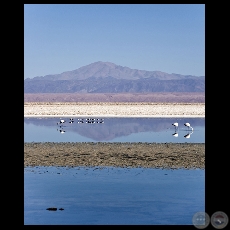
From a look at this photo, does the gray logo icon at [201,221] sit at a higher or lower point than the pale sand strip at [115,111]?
lower

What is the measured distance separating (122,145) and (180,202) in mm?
13659

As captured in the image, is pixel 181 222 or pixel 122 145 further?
pixel 122 145

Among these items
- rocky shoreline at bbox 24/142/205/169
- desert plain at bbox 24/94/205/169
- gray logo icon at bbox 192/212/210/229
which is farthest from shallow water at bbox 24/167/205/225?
gray logo icon at bbox 192/212/210/229

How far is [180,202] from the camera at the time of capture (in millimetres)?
11133

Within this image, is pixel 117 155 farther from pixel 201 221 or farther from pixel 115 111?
pixel 115 111
